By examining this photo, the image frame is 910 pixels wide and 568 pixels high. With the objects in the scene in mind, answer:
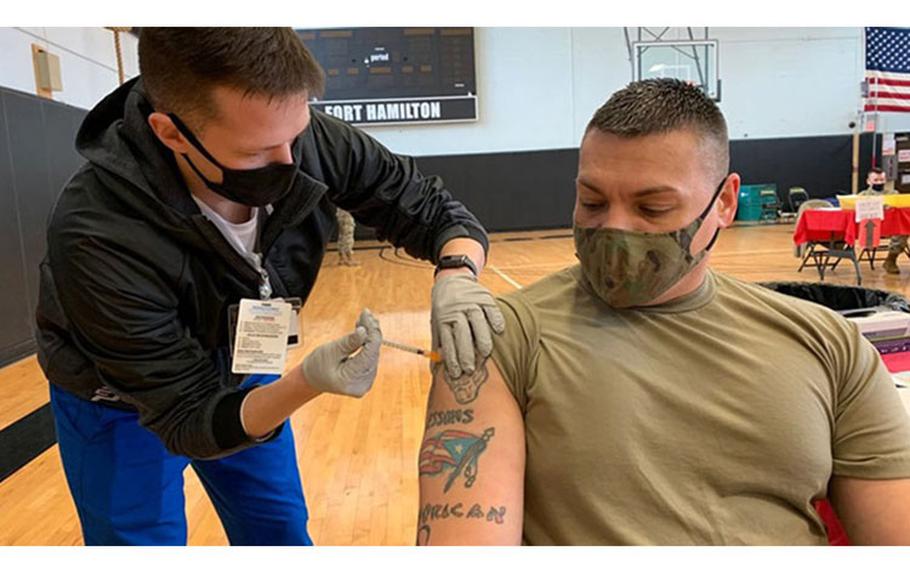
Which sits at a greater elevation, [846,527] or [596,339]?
[596,339]

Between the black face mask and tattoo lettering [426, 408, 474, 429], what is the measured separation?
508 millimetres

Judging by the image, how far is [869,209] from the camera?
585cm

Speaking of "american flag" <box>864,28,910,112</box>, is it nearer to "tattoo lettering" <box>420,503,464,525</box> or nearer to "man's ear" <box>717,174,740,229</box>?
"man's ear" <box>717,174,740,229</box>

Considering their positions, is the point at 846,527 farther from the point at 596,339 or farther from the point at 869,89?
the point at 869,89

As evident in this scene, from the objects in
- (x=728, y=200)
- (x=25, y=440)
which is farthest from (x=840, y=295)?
(x=25, y=440)

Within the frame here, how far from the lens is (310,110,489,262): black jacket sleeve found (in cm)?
156

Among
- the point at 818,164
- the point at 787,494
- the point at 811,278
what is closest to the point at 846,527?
the point at 787,494

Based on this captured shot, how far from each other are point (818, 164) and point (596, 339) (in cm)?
1314

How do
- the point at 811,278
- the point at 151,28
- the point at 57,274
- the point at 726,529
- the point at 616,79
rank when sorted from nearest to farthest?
the point at 726,529
the point at 151,28
the point at 57,274
the point at 811,278
the point at 616,79

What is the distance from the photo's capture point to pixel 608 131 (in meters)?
1.09

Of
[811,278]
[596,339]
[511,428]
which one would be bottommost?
[811,278]

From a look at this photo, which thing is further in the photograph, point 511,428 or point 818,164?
point 818,164

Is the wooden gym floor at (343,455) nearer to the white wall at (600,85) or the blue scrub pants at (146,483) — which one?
the blue scrub pants at (146,483)

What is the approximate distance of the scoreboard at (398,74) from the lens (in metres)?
10.9
